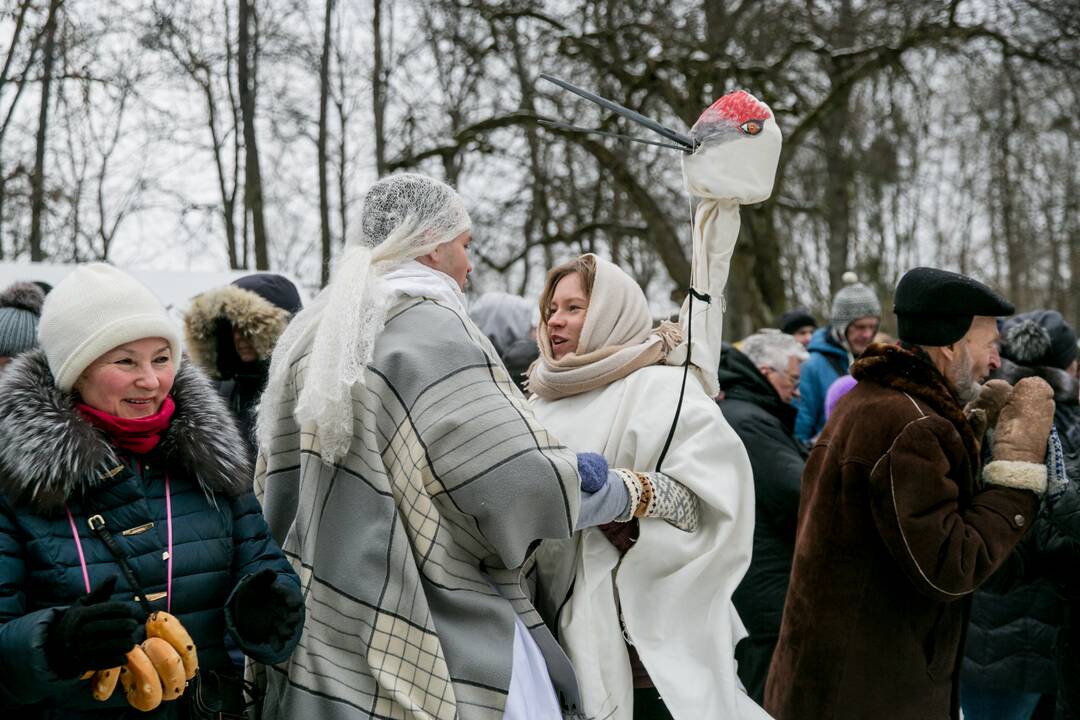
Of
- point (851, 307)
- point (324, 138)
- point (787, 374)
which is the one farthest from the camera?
point (324, 138)

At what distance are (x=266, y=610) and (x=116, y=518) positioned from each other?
337 millimetres

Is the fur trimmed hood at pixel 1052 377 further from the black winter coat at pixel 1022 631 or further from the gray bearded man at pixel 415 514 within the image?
the gray bearded man at pixel 415 514

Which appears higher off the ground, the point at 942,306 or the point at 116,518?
the point at 942,306

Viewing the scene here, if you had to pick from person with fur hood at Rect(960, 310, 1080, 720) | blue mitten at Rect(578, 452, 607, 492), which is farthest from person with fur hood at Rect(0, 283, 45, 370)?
person with fur hood at Rect(960, 310, 1080, 720)

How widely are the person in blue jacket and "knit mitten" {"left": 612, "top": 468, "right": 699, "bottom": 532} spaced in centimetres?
374

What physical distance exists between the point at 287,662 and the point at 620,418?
1025 mm

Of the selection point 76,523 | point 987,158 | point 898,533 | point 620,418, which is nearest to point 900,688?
point 898,533

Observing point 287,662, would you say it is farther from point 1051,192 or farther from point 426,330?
point 1051,192

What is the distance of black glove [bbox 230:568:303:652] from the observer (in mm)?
1984

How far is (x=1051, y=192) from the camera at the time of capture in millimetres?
20062

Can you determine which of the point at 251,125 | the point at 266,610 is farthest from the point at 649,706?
the point at 251,125

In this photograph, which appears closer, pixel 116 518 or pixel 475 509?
pixel 116 518

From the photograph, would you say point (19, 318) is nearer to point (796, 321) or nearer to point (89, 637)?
point (89, 637)

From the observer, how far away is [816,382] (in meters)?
6.13
